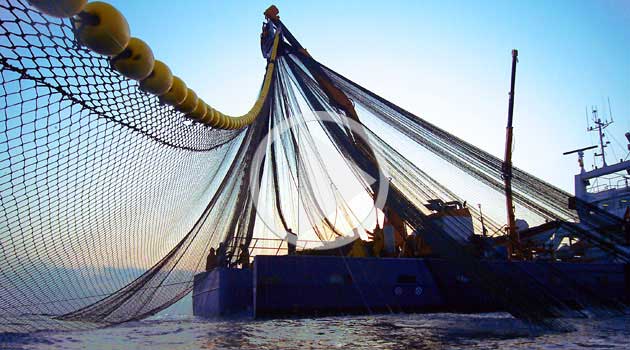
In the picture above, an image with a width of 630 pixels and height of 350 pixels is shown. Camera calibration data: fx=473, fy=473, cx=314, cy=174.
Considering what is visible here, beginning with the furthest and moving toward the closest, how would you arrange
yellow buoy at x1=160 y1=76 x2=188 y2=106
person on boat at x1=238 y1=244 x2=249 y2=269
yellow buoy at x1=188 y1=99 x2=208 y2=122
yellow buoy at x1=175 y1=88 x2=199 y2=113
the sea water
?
person on boat at x1=238 y1=244 x2=249 y2=269
the sea water
yellow buoy at x1=188 y1=99 x2=208 y2=122
yellow buoy at x1=175 y1=88 x2=199 y2=113
yellow buoy at x1=160 y1=76 x2=188 y2=106

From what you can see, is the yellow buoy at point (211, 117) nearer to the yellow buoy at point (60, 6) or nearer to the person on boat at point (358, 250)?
the yellow buoy at point (60, 6)

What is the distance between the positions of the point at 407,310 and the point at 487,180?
7.11m

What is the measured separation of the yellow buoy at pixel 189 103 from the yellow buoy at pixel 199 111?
0.11 meters

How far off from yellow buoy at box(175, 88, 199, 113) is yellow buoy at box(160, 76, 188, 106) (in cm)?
14

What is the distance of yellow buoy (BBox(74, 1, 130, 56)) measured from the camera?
3.13 metres

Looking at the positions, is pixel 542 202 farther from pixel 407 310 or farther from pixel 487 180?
pixel 407 310

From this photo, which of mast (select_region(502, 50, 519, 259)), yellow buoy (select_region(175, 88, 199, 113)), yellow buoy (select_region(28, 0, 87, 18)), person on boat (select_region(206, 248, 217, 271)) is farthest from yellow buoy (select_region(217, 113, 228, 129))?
person on boat (select_region(206, 248, 217, 271))

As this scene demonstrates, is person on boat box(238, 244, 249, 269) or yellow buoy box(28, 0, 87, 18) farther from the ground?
yellow buoy box(28, 0, 87, 18)

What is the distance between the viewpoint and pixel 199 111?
5297mm

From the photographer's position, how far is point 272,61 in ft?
40.0

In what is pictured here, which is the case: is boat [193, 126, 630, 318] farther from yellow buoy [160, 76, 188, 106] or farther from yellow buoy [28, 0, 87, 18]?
yellow buoy [28, 0, 87, 18]

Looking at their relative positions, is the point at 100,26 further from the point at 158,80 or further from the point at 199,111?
the point at 199,111

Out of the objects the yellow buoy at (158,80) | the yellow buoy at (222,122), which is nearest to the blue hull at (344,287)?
the yellow buoy at (222,122)

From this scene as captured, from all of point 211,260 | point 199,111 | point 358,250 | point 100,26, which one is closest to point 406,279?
point 358,250
